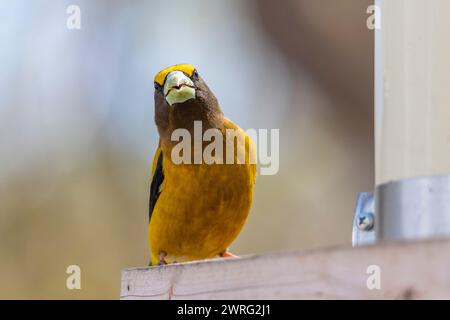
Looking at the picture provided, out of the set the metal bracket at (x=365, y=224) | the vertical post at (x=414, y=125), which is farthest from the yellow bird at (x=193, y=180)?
the vertical post at (x=414, y=125)

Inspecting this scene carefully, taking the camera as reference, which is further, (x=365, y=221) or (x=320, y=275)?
(x=365, y=221)

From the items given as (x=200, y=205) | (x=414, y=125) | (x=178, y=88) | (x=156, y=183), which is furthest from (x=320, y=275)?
(x=156, y=183)

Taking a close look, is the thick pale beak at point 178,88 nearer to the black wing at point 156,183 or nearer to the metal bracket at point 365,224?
the black wing at point 156,183

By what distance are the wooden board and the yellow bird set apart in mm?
1649

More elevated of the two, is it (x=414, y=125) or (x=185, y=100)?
(x=185, y=100)

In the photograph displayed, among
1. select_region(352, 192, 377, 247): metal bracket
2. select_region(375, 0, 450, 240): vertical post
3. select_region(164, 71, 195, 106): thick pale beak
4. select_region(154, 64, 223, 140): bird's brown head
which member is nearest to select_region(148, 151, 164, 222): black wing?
select_region(154, 64, 223, 140): bird's brown head

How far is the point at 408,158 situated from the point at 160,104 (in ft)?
7.37

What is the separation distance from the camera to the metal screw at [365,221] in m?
2.13

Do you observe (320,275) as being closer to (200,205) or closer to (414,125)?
(414,125)

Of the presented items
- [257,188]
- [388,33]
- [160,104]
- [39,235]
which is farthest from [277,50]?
[388,33]

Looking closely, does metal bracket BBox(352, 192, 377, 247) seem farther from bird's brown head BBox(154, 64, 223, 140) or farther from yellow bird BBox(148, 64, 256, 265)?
bird's brown head BBox(154, 64, 223, 140)

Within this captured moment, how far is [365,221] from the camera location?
7.04 feet

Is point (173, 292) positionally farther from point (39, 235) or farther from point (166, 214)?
point (39, 235)

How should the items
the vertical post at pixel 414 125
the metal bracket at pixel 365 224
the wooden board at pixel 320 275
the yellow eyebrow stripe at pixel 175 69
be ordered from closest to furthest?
the wooden board at pixel 320 275
the vertical post at pixel 414 125
the metal bracket at pixel 365 224
the yellow eyebrow stripe at pixel 175 69
